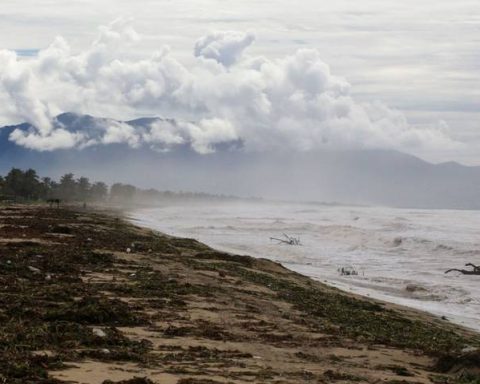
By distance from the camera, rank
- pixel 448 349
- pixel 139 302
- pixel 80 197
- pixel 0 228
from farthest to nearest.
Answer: pixel 80 197, pixel 0 228, pixel 139 302, pixel 448 349

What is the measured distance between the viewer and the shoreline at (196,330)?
11133 mm

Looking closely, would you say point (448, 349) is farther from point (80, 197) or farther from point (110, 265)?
point (80, 197)

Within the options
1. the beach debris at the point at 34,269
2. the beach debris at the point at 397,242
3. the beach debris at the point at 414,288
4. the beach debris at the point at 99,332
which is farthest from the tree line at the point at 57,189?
the beach debris at the point at 99,332

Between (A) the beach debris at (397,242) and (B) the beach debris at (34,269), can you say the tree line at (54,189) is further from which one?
(B) the beach debris at (34,269)

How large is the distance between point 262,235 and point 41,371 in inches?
2076

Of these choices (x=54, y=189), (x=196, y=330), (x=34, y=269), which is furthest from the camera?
(x=54, y=189)

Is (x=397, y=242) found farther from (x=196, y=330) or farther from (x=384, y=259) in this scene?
(x=196, y=330)

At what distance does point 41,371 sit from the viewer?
32.8ft

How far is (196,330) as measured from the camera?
14.4 metres

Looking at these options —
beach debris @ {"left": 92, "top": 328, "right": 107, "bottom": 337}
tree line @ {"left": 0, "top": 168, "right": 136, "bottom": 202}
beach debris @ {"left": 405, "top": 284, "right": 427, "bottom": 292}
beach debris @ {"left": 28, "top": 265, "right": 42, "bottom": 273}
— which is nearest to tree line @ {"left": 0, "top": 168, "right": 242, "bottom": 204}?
tree line @ {"left": 0, "top": 168, "right": 136, "bottom": 202}

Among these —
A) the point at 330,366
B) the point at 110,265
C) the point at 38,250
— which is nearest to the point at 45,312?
the point at 330,366

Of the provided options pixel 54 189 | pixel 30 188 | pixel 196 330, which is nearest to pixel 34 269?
pixel 196 330

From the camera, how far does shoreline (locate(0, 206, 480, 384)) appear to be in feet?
36.5

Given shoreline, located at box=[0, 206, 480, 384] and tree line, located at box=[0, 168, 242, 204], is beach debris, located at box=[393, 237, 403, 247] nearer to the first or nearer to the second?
→ shoreline, located at box=[0, 206, 480, 384]
